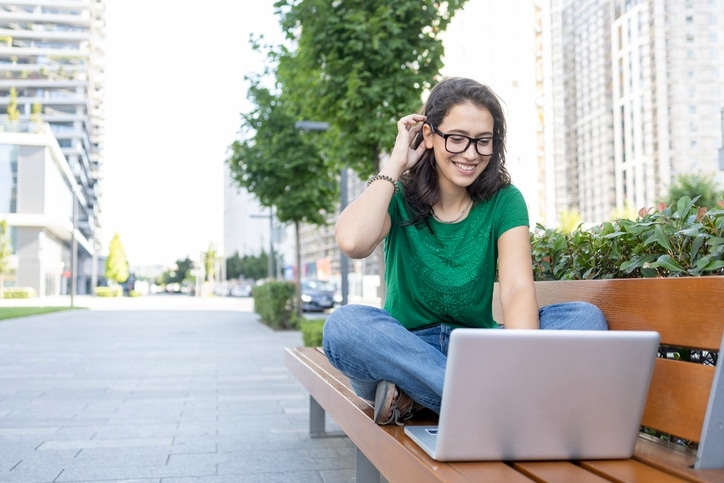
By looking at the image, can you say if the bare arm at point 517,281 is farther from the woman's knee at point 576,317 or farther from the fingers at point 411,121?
the fingers at point 411,121

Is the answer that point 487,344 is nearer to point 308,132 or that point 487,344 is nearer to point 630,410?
point 630,410

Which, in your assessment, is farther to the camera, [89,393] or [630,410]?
[89,393]

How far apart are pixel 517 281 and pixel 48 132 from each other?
54529 millimetres

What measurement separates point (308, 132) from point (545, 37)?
64.6 meters

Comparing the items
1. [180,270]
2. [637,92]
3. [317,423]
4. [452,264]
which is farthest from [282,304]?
[180,270]

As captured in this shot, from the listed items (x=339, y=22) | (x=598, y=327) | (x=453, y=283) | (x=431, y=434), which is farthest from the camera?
(x=339, y=22)

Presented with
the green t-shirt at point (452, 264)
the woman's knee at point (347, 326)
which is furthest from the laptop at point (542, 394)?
the green t-shirt at point (452, 264)

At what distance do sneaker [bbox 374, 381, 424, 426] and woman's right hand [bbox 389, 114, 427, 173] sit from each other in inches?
28.3

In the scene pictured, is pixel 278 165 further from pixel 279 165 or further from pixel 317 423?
pixel 317 423

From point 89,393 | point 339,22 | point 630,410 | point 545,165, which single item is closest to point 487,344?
point 630,410

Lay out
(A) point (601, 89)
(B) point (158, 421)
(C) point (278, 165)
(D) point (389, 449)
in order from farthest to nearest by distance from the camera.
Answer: (A) point (601, 89), (C) point (278, 165), (B) point (158, 421), (D) point (389, 449)

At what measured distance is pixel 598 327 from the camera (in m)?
2.02

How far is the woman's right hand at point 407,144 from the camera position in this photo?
242cm

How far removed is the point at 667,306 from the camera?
6.00 feet
